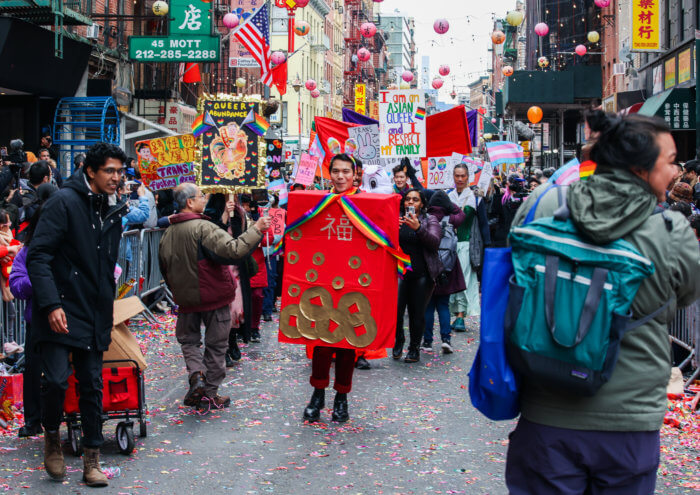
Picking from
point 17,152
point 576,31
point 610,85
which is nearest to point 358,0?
point 576,31

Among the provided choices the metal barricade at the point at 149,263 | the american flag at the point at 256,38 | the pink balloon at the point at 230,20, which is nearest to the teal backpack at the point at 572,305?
the metal barricade at the point at 149,263

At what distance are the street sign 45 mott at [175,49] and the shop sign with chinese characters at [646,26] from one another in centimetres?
1218

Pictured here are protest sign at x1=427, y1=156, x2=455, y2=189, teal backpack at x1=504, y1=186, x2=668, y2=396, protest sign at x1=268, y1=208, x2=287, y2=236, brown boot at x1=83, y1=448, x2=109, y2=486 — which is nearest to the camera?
teal backpack at x1=504, y1=186, x2=668, y2=396

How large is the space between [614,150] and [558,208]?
0.88 feet

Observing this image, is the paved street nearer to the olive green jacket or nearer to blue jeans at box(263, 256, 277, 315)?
the olive green jacket

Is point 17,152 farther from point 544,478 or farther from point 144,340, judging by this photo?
point 544,478

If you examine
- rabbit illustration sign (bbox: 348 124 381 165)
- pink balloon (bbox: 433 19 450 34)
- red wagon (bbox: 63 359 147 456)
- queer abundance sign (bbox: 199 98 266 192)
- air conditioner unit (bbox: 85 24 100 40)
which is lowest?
red wagon (bbox: 63 359 147 456)

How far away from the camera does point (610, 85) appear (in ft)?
127

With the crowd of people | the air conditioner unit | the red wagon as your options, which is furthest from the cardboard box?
the air conditioner unit

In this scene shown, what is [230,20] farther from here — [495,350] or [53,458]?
[495,350]

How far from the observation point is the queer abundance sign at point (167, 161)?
48.3 feet

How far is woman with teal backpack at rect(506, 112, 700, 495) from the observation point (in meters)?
3.01

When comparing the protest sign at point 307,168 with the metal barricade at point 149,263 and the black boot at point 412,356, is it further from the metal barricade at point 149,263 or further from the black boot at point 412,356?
the black boot at point 412,356

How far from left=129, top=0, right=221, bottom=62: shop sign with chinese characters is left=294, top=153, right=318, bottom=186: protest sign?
530 centimetres
